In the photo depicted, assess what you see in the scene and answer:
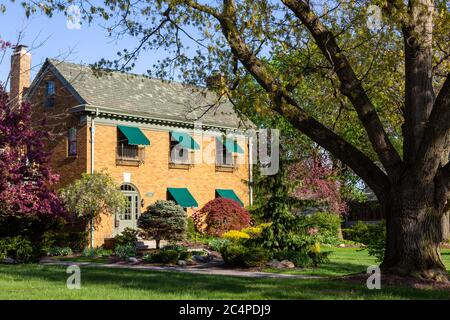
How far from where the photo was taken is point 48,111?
106 feet

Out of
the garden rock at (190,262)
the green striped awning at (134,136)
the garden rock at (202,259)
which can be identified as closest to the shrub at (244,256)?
the garden rock at (190,262)

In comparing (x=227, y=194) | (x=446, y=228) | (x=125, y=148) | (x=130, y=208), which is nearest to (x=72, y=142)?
(x=125, y=148)

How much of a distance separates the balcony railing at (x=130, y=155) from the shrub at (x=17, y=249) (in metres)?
11.4

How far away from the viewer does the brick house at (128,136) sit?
2994 centimetres

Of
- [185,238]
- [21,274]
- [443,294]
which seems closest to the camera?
[443,294]

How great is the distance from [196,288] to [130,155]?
19.9 meters

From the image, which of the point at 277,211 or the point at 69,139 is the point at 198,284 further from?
the point at 69,139

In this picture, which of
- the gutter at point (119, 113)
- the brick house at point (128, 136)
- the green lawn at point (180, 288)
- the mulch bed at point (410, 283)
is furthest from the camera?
the brick house at point (128, 136)

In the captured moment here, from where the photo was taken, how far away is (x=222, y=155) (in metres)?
36.0

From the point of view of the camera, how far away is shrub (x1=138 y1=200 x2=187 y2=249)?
27156 millimetres

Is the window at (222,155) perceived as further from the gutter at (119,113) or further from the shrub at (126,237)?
the shrub at (126,237)
